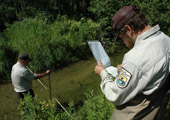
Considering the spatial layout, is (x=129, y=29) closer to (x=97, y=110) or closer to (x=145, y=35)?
(x=145, y=35)

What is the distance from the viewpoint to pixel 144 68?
3.74 ft

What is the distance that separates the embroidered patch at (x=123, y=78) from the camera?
3.86ft

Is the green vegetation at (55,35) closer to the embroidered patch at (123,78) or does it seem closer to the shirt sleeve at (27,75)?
the shirt sleeve at (27,75)

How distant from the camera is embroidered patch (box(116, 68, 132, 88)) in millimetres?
1176

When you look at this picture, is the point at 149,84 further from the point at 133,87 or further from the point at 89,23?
the point at 89,23

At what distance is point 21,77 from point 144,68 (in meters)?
2.80

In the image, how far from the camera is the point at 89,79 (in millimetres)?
6066

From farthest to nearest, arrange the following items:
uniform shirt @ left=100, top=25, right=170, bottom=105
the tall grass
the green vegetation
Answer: the tall grass
the green vegetation
uniform shirt @ left=100, top=25, right=170, bottom=105

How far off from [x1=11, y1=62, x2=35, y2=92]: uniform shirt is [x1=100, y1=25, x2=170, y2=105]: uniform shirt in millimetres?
2467

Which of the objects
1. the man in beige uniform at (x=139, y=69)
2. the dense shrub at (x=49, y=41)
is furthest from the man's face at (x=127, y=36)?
the dense shrub at (x=49, y=41)

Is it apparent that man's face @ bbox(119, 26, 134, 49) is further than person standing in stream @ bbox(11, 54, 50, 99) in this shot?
No

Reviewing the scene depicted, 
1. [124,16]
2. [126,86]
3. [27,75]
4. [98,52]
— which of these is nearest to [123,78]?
[126,86]

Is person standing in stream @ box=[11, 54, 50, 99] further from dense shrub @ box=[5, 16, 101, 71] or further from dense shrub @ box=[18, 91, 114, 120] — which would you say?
dense shrub @ box=[5, 16, 101, 71]

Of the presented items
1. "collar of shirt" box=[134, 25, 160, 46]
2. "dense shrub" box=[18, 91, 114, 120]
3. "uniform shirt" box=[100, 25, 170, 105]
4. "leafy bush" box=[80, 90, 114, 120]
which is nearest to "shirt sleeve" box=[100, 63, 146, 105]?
"uniform shirt" box=[100, 25, 170, 105]
